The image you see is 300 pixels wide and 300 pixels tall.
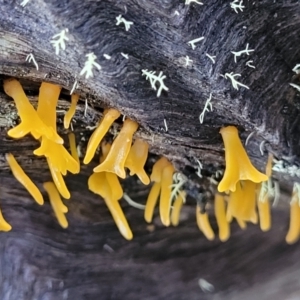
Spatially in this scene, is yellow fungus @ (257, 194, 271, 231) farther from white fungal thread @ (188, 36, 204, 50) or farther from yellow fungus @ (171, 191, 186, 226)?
white fungal thread @ (188, 36, 204, 50)

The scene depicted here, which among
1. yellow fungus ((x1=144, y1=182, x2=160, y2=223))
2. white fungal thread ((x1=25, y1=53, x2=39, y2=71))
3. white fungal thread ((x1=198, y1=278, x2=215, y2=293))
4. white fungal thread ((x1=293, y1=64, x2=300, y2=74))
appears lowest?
white fungal thread ((x1=198, y1=278, x2=215, y2=293))

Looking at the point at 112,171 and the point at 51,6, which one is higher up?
the point at 51,6

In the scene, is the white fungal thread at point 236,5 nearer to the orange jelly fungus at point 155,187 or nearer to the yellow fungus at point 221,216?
the orange jelly fungus at point 155,187

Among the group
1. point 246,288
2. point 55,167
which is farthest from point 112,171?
point 246,288

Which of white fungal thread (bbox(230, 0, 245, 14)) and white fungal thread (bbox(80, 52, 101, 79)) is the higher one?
white fungal thread (bbox(230, 0, 245, 14))

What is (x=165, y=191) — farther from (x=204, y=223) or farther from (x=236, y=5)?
(x=236, y=5)

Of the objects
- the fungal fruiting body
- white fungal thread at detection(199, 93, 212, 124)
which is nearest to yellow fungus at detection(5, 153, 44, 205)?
the fungal fruiting body

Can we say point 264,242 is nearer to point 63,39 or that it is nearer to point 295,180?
point 295,180
